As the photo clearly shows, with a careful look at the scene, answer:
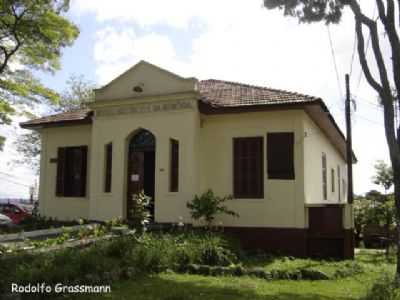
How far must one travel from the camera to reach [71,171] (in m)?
15.9

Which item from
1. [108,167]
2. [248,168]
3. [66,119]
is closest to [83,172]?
[108,167]

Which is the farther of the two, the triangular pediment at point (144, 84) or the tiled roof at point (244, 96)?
the triangular pediment at point (144, 84)

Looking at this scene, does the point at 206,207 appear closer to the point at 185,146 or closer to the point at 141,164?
the point at 185,146

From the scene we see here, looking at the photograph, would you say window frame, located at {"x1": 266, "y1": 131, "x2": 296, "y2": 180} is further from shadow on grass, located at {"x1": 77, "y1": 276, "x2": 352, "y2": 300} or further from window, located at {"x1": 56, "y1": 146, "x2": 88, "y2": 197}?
window, located at {"x1": 56, "y1": 146, "x2": 88, "y2": 197}

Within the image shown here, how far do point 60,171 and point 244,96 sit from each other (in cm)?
760

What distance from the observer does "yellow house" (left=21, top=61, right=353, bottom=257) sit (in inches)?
479

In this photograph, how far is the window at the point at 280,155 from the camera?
40.6 ft

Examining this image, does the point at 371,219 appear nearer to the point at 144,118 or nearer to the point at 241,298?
the point at 144,118

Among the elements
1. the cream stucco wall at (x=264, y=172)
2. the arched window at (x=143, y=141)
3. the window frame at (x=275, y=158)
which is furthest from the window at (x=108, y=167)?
the window frame at (x=275, y=158)

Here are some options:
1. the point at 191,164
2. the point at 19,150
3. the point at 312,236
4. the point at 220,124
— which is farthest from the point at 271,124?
the point at 19,150

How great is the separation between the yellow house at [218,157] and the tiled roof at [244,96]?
0.04 m

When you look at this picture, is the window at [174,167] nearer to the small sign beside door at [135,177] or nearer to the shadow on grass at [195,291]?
the small sign beside door at [135,177]

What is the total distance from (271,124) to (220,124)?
162 cm

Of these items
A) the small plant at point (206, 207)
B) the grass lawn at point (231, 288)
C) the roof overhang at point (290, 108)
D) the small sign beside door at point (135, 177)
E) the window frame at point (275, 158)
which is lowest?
the grass lawn at point (231, 288)
